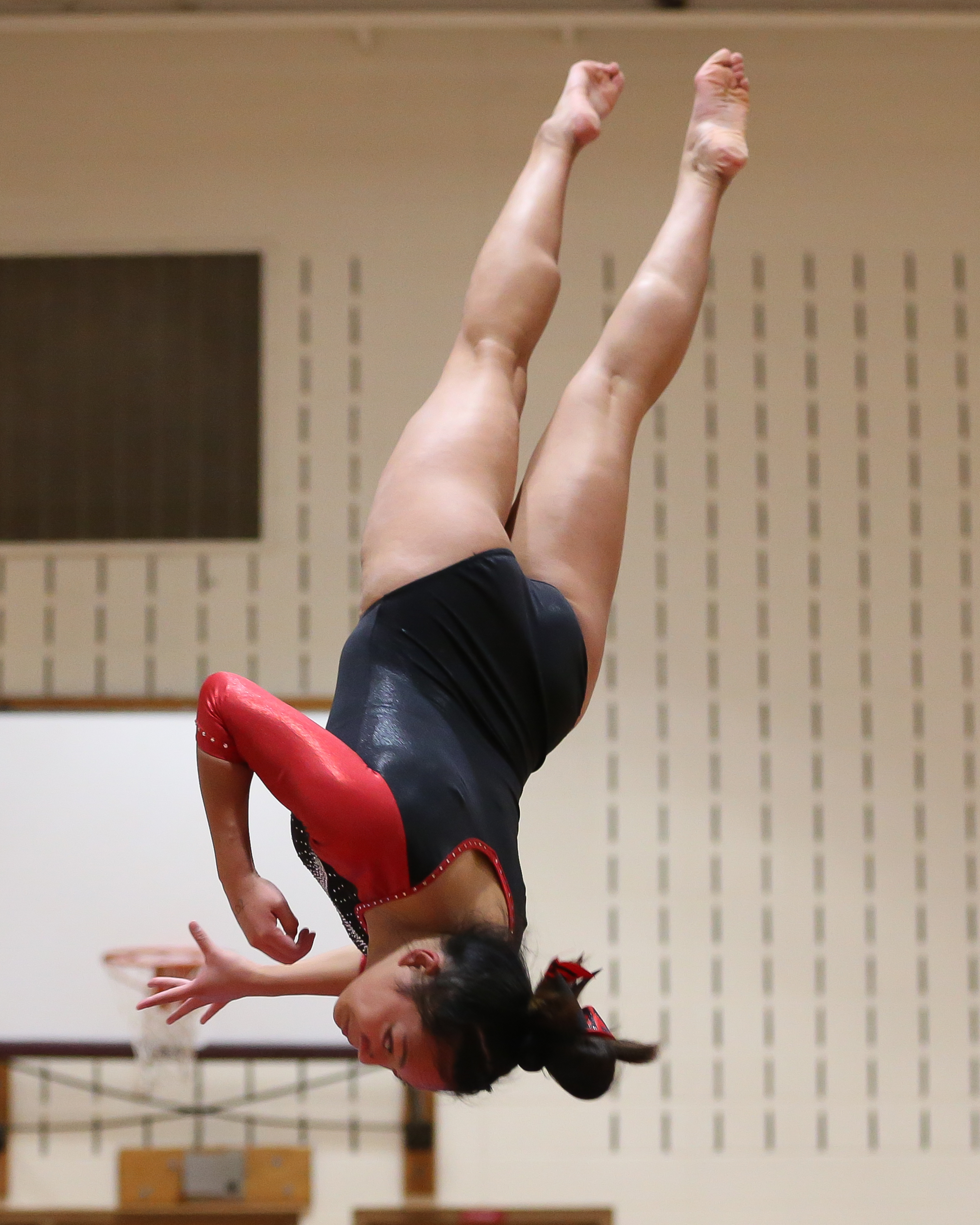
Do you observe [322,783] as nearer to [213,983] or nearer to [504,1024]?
[504,1024]

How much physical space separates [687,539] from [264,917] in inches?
106

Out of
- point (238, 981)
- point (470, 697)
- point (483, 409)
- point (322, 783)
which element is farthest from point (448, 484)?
point (238, 981)

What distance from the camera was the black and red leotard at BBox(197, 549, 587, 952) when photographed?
5.09ft

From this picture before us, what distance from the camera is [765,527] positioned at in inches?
162

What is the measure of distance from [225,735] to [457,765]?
1.01 ft

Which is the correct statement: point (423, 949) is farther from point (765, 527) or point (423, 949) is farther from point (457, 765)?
point (765, 527)

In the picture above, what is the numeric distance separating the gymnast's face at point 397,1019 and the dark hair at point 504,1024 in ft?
0.05

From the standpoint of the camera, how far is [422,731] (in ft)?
5.53

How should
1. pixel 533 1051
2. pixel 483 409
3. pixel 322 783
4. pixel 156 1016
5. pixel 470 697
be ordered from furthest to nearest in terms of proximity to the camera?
pixel 156 1016 → pixel 483 409 → pixel 470 697 → pixel 533 1051 → pixel 322 783

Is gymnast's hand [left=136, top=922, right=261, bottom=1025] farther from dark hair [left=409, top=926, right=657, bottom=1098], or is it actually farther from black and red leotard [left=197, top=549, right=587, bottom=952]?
dark hair [left=409, top=926, right=657, bottom=1098]

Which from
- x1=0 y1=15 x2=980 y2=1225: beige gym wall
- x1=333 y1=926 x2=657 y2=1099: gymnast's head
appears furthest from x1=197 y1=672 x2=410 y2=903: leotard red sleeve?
x1=0 y1=15 x2=980 y2=1225: beige gym wall

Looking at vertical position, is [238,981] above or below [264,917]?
below

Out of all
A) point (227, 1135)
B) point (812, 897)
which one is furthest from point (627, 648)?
point (227, 1135)

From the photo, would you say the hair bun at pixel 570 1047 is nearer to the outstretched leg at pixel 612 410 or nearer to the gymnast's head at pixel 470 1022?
the gymnast's head at pixel 470 1022
